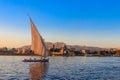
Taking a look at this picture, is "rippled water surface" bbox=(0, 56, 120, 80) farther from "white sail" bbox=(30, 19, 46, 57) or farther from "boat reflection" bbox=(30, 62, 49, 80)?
"white sail" bbox=(30, 19, 46, 57)

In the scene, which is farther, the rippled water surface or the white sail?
the white sail

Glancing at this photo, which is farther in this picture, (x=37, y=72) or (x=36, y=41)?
(x=36, y=41)

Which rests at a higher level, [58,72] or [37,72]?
[37,72]

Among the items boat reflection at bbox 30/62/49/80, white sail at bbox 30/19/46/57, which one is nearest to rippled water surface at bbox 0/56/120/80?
boat reflection at bbox 30/62/49/80

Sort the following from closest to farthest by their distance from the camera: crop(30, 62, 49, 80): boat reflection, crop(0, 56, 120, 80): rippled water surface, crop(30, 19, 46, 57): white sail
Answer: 1. crop(0, 56, 120, 80): rippled water surface
2. crop(30, 62, 49, 80): boat reflection
3. crop(30, 19, 46, 57): white sail

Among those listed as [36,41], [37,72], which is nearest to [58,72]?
[37,72]

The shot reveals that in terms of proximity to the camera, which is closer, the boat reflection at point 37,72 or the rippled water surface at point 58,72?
the rippled water surface at point 58,72

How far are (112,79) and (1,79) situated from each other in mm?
20050

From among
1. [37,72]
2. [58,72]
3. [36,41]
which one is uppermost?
[36,41]

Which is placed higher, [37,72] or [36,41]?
[36,41]

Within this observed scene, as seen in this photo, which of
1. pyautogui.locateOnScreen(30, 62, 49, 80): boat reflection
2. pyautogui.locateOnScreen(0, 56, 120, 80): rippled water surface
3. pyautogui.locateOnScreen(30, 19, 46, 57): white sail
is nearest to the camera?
pyautogui.locateOnScreen(0, 56, 120, 80): rippled water surface

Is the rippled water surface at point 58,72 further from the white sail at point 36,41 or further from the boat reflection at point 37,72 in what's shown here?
the white sail at point 36,41

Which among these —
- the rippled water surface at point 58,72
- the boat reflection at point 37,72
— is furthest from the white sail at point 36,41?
the boat reflection at point 37,72

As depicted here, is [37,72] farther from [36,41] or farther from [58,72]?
[36,41]
